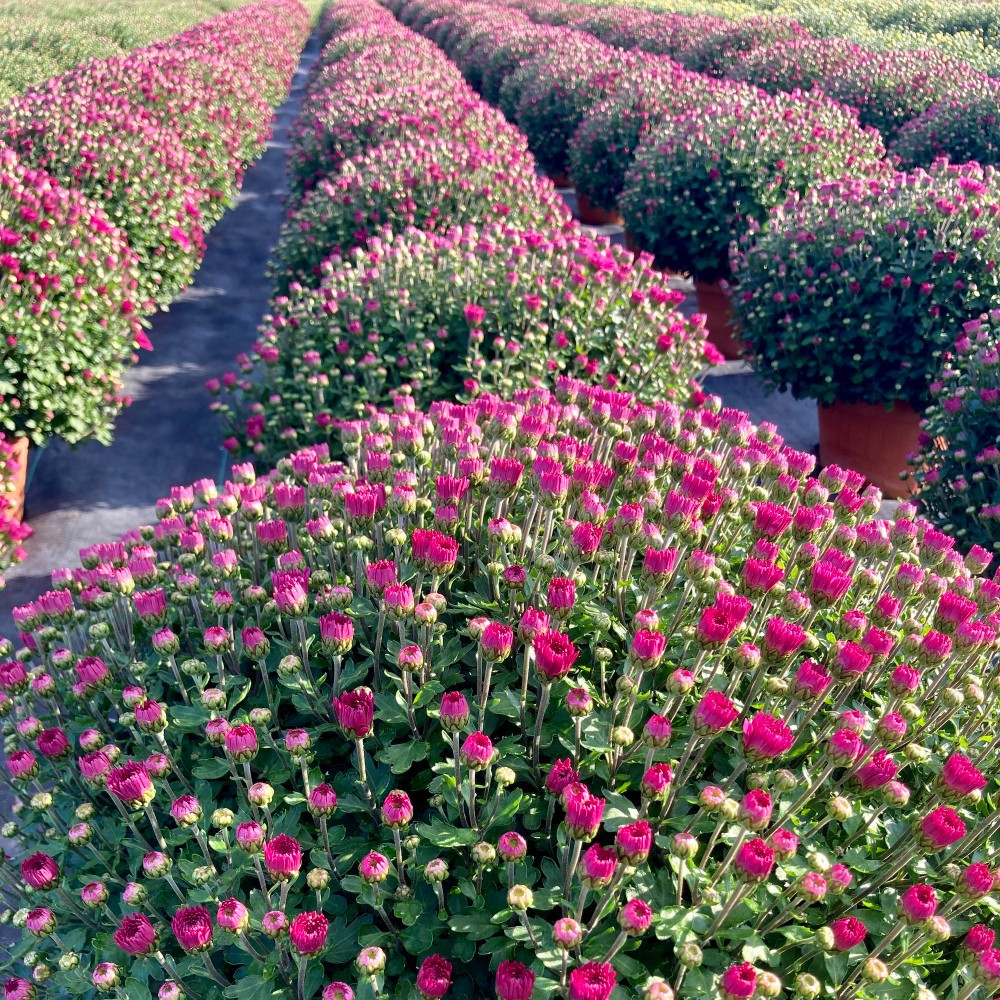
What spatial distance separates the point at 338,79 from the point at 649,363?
9827mm

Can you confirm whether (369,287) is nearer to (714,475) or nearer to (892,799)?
(714,475)

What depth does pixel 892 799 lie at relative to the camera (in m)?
1.44

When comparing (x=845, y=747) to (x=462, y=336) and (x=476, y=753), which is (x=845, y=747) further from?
(x=462, y=336)

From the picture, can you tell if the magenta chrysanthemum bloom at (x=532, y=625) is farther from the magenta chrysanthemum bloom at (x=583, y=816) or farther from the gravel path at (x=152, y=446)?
the gravel path at (x=152, y=446)

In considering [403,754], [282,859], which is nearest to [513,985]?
[282,859]

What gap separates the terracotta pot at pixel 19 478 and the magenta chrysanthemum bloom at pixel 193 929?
4.42m

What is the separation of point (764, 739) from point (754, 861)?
0.21 m

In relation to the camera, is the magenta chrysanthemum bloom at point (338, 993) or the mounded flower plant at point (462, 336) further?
the mounded flower plant at point (462, 336)

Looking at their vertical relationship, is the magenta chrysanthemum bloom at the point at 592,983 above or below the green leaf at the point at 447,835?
above

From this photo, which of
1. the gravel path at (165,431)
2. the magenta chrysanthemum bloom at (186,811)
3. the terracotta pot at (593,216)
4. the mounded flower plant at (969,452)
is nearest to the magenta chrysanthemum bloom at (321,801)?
the magenta chrysanthemum bloom at (186,811)

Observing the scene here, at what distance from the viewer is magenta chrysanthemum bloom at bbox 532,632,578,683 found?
1.49 m

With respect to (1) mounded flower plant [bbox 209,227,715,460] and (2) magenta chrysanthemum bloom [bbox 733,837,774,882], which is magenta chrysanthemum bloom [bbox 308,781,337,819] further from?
(1) mounded flower plant [bbox 209,227,715,460]

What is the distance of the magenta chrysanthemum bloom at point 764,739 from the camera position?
1.40m

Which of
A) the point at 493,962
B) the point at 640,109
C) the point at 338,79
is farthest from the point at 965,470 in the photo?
the point at 338,79
